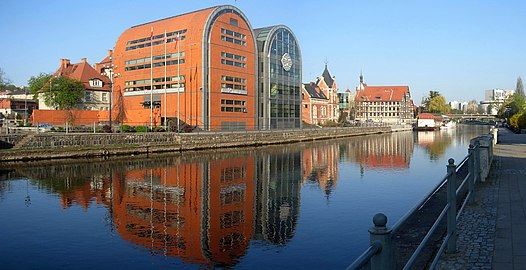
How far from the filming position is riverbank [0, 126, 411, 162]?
119ft

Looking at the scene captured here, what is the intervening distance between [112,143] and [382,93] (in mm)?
133497

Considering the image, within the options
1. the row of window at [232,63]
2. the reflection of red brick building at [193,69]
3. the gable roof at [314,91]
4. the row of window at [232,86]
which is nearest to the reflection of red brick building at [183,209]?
the reflection of red brick building at [193,69]

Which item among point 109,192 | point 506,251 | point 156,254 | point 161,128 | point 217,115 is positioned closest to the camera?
point 506,251

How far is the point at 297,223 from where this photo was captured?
15180mm

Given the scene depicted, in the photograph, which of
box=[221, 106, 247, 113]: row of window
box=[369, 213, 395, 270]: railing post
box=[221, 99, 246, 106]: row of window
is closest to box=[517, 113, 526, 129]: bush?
box=[221, 106, 247, 113]: row of window

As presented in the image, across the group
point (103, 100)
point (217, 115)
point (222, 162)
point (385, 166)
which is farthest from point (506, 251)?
point (103, 100)

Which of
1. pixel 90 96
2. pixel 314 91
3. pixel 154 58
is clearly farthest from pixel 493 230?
pixel 314 91

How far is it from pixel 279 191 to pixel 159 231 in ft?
29.7

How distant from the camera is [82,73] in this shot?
288ft

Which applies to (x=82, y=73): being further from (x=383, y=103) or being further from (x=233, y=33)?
(x=383, y=103)

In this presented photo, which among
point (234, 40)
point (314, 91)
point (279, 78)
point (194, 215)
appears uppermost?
point (234, 40)

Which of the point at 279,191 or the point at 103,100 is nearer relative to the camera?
the point at 279,191

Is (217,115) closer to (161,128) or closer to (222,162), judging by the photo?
(161,128)

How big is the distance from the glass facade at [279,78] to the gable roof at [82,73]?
1266 inches
